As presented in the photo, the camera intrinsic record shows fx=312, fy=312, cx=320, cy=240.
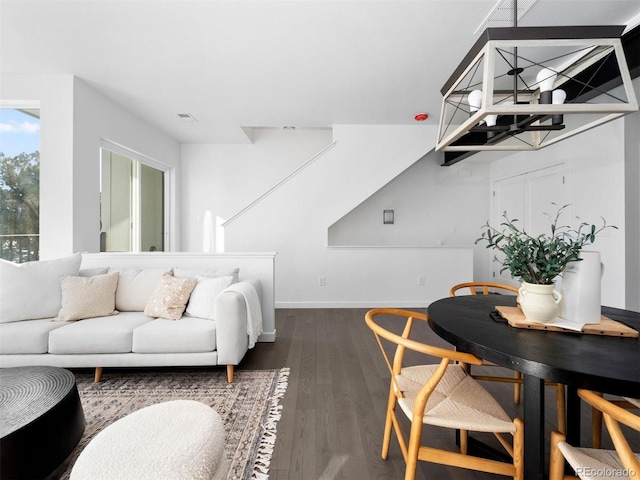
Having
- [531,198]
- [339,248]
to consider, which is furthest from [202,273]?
[531,198]

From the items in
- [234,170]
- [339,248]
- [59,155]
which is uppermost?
[234,170]

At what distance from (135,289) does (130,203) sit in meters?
2.09

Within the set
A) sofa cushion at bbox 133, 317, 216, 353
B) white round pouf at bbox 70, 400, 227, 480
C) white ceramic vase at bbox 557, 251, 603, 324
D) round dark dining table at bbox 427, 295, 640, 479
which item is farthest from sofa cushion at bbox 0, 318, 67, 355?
white ceramic vase at bbox 557, 251, 603, 324

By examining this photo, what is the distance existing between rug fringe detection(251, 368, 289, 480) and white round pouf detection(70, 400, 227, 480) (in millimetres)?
410

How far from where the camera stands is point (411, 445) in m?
1.17

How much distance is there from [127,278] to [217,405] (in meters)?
1.55

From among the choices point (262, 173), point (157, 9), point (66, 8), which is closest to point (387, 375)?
point (157, 9)

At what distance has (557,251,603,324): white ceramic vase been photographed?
130 cm

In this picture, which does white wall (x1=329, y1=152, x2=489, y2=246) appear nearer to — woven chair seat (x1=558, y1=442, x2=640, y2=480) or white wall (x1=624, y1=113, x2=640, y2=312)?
white wall (x1=624, y1=113, x2=640, y2=312)

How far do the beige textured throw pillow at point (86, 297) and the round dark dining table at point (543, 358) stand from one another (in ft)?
8.64

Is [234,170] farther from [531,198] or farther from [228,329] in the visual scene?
[531,198]

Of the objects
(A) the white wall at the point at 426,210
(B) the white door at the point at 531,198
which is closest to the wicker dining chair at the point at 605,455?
(B) the white door at the point at 531,198

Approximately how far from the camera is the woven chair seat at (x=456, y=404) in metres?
1.15

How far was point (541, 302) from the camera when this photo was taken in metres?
1.33
